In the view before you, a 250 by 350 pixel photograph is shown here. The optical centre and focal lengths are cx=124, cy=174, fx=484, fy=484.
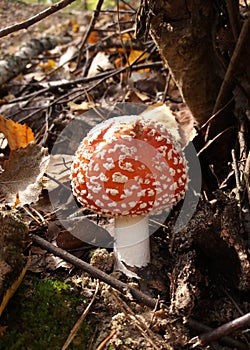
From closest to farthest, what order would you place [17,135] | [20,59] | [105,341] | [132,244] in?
1. [105,341]
2. [132,244]
3. [17,135]
4. [20,59]

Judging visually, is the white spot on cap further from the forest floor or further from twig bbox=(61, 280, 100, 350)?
twig bbox=(61, 280, 100, 350)

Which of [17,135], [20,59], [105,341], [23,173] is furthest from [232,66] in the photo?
[20,59]

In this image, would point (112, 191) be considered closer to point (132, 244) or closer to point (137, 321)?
point (132, 244)

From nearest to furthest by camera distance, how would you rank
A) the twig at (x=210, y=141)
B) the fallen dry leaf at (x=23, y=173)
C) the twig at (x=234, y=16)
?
the fallen dry leaf at (x=23, y=173) < the twig at (x=234, y=16) < the twig at (x=210, y=141)

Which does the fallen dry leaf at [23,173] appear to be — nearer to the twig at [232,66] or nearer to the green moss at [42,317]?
the green moss at [42,317]

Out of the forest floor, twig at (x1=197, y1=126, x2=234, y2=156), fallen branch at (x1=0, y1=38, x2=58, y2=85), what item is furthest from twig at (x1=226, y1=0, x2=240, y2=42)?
fallen branch at (x1=0, y1=38, x2=58, y2=85)

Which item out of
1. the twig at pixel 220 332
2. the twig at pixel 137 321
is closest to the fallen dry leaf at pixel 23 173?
the twig at pixel 137 321

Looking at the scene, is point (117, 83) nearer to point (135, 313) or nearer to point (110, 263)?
point (110, 263)

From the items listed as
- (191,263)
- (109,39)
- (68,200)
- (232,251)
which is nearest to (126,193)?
(191,263)
